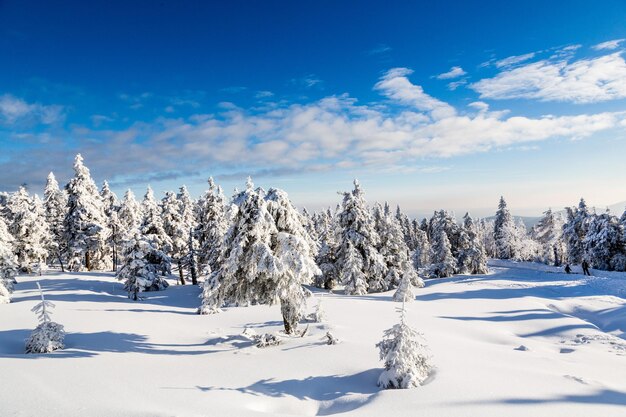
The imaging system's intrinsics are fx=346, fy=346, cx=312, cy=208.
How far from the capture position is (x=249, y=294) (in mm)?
16094

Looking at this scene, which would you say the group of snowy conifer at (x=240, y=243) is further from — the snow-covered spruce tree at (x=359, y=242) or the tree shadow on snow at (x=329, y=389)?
the tree shadow on snow at (x=329, y=389)

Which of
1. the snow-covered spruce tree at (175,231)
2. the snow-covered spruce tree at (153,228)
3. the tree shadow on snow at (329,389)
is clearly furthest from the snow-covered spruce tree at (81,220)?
the tree shadow on snow at (329,389)

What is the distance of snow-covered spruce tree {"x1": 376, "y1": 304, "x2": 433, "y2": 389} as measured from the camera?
33.8 feet

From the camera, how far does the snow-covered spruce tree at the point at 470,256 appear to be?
5391 centimetres

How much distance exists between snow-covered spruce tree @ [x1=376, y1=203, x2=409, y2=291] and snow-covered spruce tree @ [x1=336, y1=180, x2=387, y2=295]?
1.48m

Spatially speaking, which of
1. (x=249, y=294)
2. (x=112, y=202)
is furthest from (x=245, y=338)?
(x=112, y=202)

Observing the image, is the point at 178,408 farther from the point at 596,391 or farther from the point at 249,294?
the point at 596,391

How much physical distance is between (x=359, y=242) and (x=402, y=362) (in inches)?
1086

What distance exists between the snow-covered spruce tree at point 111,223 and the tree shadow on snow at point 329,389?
1681 inches

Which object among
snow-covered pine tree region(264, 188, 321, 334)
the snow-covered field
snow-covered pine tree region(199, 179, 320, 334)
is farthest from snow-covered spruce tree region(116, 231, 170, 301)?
snow-covered pine tree region(264, 188, 321, 334)

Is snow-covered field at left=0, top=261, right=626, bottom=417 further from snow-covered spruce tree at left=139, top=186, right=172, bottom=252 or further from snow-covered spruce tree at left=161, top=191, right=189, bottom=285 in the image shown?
snow-covered spruce tree at left=161, top=191, right=189, bottom=285

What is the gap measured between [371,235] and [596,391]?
2903 cm

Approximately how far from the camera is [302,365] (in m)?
12.6

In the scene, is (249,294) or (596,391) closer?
(596,391)
